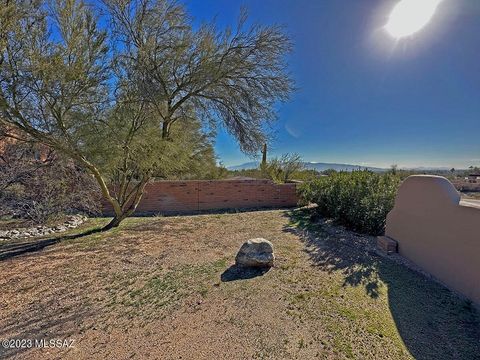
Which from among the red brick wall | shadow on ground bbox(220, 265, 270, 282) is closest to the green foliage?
the red brick wall

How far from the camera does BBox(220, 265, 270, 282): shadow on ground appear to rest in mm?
4195

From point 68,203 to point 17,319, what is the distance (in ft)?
16.8

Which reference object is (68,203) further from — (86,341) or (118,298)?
(86,341)

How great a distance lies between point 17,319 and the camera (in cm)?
308

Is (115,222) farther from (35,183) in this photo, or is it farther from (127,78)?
(127,78)

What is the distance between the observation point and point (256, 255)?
4500 millimetres

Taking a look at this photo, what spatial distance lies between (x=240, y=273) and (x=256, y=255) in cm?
42

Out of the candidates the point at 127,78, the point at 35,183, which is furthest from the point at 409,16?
the point at 35,183

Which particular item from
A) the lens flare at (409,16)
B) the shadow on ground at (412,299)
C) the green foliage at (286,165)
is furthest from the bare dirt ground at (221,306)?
the green foliage at (286,165)

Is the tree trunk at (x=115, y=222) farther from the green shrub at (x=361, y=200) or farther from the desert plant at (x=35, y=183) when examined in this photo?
the green shrub at (x=361, y=200)

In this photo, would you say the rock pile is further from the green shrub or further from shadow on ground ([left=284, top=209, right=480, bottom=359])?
the green shrub

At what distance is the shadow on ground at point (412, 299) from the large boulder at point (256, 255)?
108 centimetres

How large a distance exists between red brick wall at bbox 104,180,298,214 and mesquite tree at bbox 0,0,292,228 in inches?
99.3

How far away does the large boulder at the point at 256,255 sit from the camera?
14.7 ft
